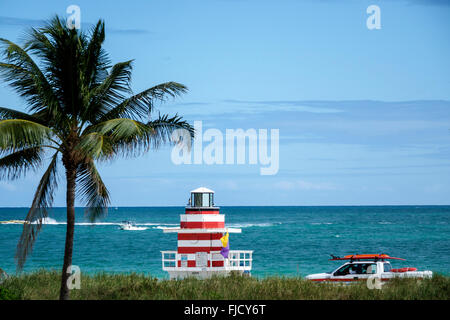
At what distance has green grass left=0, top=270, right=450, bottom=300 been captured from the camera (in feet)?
66.0

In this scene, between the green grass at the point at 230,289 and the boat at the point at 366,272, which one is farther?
the boat at the point at 366,272

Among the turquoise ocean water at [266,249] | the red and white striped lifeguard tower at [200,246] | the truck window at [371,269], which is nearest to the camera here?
the truck window at [371,269]

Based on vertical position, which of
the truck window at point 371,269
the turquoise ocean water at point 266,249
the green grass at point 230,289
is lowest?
the turquoise ocean water at point 266,249

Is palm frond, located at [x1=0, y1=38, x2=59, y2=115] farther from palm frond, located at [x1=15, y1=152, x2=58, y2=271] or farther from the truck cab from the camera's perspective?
the truck cab

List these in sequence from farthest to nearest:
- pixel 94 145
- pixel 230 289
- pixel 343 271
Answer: pixel 343 271, pixel 230 289, pixel 94 145

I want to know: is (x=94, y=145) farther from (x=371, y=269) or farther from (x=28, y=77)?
(x=371, y=269)

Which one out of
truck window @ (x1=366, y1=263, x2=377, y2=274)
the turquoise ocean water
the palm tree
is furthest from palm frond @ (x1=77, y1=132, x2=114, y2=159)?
the turquoise ocean water

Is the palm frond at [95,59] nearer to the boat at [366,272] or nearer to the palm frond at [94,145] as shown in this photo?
the palm frond at [94,145]

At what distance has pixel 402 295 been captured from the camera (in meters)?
20.1

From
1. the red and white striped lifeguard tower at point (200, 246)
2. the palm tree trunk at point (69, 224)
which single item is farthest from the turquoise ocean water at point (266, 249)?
the palm tree trunk at point (69, 224)

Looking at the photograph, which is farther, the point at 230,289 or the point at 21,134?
the point at 230,289

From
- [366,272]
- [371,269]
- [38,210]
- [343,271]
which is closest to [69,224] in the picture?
[38,210]

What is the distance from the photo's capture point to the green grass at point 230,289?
20.1 meters

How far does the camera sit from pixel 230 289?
2141 cm
